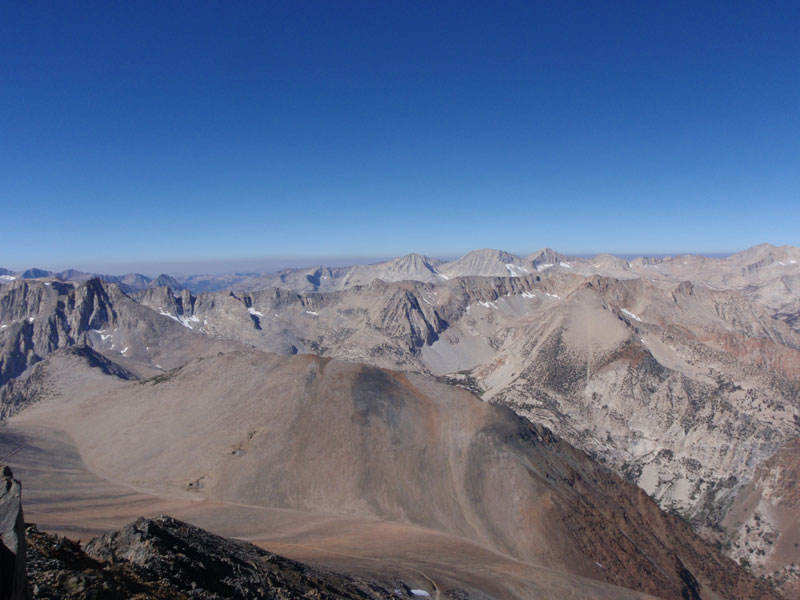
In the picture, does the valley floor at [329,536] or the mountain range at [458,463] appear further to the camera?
the mountain range at [458,463]

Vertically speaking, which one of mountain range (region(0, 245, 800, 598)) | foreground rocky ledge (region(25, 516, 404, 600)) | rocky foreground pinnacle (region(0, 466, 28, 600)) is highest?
rocky foreground pinnacle (region(0, 466, 28, 600))

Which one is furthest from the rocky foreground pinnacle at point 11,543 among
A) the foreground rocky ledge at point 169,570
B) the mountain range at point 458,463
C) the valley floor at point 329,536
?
the mountain range at point 458,463

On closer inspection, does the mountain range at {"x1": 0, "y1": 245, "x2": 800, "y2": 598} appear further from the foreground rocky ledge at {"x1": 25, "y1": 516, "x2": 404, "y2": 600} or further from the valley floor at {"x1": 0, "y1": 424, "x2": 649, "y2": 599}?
the foreground rocky ledge at {"x1": 25, "y1": 516, "x2": 404, "y2": 600}

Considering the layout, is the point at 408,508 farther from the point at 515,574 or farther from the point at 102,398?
the point at 102,398

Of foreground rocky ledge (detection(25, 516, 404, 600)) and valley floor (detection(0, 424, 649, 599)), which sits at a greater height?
foreground rocky ledge (detection(25, 516, 404, 600))

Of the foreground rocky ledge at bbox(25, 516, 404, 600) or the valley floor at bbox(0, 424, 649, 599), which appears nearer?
the foreground rocky ledge at bbox(25, 516, 404, 600)

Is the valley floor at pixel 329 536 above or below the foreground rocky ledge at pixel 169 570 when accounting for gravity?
below

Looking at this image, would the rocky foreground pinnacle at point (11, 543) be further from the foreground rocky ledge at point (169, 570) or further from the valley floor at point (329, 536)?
the valley floor at point (329, 536)

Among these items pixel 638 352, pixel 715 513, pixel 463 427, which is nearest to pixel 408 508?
pixel 463 427

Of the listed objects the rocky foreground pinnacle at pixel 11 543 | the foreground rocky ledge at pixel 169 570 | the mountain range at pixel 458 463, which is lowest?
the mountain range at pixel 458 463

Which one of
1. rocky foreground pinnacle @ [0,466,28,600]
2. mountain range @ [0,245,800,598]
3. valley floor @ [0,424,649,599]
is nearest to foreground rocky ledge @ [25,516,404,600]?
valley floor @ [0,424,649,599]
